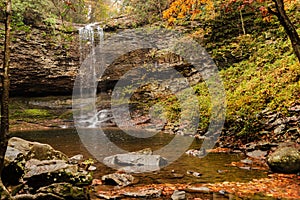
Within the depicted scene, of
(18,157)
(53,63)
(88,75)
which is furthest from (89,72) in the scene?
(18,157)

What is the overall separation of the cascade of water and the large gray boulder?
14452 millimetres

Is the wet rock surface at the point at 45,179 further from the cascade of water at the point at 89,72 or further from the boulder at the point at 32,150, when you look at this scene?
the cascade of water at the point at 89,72

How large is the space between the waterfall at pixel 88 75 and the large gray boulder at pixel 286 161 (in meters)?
14.4

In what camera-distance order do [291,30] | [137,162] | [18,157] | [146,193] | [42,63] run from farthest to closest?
1. [42,63]
2. [137,162]
3. [291,30]
4. [146,193]
5. [18,157]

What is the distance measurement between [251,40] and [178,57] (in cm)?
498

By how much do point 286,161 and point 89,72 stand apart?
18.2m

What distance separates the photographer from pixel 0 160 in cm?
296

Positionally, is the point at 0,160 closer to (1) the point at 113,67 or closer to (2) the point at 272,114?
(2) the point at 272,114

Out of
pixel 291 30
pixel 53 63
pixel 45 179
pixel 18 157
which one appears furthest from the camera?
pixel 53 63

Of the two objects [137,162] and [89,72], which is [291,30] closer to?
[137,162]

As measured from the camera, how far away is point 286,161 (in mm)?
4879

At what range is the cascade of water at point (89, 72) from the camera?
63.3ft

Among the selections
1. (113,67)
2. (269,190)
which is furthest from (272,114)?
(113,67)

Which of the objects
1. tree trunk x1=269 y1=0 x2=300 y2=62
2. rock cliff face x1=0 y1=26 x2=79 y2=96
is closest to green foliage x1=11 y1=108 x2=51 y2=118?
rock cliff face x1=0 y1=26 x2=79 y2=96
